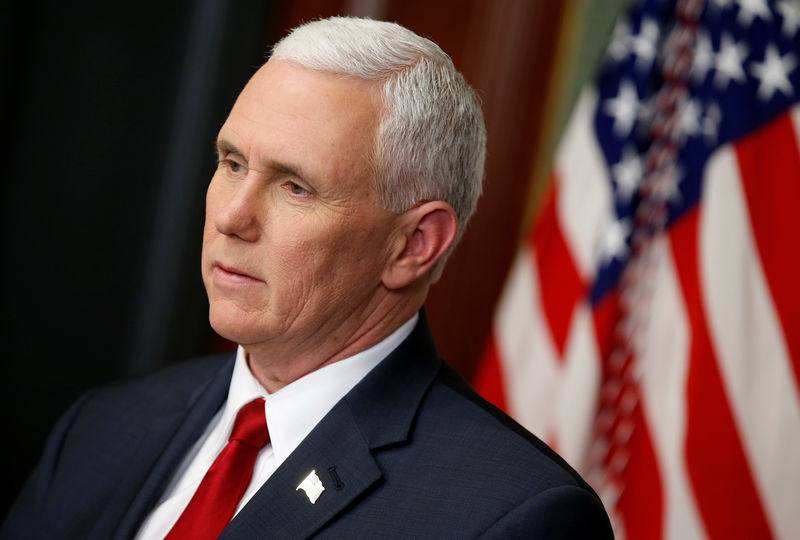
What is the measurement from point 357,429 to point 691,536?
1210 mm

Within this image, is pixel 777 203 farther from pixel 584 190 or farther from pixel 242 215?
pixel 242 215

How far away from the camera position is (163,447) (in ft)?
5.39

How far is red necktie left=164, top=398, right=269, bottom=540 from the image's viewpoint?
1.41 m

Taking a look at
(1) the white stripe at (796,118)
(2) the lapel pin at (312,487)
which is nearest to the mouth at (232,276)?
(2) the lapel pin at (312,487)

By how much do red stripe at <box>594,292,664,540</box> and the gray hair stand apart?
1.06 m

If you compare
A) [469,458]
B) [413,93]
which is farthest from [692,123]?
[469,458]

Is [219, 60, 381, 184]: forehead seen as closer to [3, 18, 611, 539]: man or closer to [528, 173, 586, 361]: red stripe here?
[3, 18, 611, 539]: man

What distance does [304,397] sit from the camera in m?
1.47

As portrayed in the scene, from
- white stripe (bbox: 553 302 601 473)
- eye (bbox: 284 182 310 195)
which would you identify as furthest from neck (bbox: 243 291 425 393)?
white stripe (bbox: 553 302 601 473)

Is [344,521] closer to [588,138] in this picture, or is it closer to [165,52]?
[588,138]

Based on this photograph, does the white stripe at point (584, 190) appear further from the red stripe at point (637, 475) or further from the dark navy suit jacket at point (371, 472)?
the dark navy suit jacket at point (371, 472)

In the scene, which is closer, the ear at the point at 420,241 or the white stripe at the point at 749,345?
the ear at the point at 420,241

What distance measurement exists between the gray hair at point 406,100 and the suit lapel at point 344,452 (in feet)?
0.93

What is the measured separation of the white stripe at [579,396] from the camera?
2.45m
